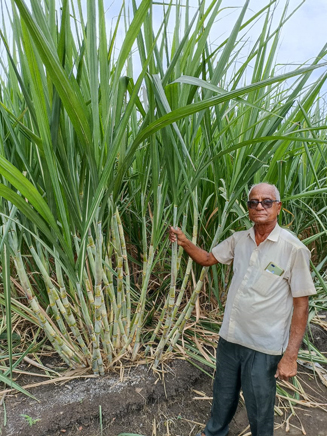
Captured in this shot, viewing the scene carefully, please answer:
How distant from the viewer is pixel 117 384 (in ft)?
3.28

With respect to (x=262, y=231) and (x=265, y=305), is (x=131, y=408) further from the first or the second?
(x=262, y=231)

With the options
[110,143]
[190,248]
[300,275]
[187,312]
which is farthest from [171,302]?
[110,143]

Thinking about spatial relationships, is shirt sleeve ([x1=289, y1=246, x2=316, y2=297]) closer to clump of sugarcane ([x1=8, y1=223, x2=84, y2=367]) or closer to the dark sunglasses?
the dark sunglasses

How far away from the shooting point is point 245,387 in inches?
36.5

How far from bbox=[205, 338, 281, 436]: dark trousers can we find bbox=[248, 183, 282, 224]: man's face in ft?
1.21

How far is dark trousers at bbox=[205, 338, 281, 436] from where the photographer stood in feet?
2.92

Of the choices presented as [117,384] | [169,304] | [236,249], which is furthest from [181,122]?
[117,384]

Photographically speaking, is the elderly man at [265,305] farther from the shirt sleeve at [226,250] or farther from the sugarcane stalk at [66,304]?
the sugarcane stalk at [66,304]

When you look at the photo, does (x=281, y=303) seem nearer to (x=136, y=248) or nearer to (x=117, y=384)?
(x=117, y=384)

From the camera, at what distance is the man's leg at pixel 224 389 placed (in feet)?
3.19

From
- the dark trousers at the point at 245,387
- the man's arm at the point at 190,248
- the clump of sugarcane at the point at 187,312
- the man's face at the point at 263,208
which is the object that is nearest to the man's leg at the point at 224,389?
the dark trousers at the point at 245,387

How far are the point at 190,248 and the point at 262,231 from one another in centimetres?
22

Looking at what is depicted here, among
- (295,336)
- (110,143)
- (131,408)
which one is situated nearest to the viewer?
(110,143)

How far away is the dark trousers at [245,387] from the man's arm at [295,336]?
36mm
